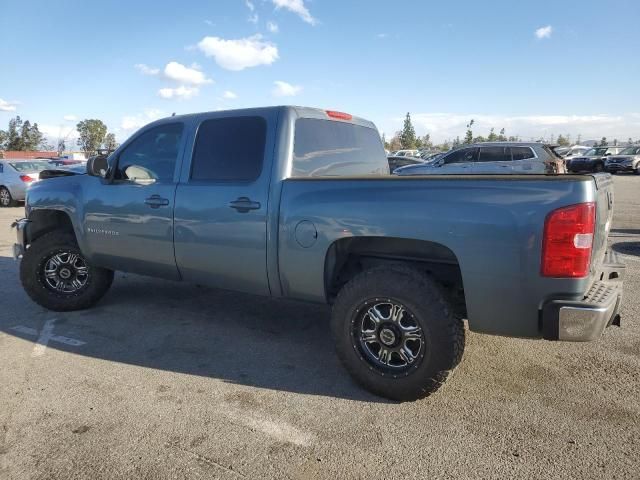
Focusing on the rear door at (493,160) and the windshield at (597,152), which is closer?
the rear door at (493,160)

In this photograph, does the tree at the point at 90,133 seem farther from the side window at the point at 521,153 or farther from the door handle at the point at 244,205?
the door handle at the point at 244,205

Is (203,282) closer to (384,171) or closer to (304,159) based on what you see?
(304,159)

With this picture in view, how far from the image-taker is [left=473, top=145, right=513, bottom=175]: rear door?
1641cm

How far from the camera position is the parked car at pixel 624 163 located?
30.2 meters

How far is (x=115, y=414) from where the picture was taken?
311cm

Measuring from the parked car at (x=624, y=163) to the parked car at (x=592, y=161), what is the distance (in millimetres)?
499

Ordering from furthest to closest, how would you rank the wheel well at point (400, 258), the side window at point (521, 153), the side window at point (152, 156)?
the side window at point (521, 153), the side window at point (152, 156), the wheel well at point (400, 258)

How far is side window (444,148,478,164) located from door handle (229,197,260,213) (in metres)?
14.7

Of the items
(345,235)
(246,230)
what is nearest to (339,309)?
(345,235)

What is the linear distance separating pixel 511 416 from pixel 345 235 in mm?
1543

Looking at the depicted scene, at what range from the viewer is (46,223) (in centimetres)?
526

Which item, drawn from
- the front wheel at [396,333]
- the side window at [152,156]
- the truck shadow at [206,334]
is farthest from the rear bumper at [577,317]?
the side window at [152,156]

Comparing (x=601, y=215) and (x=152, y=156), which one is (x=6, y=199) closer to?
(x=152, y=156)

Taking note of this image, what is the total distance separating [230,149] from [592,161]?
111ft
